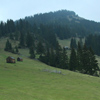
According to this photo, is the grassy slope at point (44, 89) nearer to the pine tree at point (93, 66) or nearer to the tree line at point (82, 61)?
the pine tree at point (93, 66)

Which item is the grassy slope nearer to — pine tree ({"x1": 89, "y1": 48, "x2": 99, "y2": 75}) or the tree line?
pine tree ({"x1": 89, "y1": 48, "x2": 99, "y2": 75})

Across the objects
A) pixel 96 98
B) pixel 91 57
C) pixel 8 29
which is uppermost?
pixel 8 29

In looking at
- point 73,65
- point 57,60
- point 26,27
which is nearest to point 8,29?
point 26,27

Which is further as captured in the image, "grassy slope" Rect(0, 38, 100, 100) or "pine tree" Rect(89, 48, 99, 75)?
"pine tree" Rect(89, 48, 99, 75)

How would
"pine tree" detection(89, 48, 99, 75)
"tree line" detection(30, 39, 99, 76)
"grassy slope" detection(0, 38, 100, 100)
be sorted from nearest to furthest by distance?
1. "grassy slope" detection(0, 38, 100, 100)
2. "pine tree" detection(89, 48, 99, 75)
3. "tree line" detection(30, 39, 99, 76)

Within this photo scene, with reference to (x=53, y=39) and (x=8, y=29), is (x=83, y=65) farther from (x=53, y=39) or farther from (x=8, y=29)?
(x=8, y=29)

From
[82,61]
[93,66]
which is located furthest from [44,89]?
[82,61]

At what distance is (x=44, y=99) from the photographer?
17594 mm

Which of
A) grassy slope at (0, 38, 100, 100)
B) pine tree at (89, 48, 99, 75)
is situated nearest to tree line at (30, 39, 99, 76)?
pine tree at (89, 48, 99, 75)

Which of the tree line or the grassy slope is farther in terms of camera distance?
the tree line

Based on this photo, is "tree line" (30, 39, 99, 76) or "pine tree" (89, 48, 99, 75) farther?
"tree line" (30, 39, 99, 76)

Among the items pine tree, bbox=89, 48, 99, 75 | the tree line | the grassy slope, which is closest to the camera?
the grassy slope

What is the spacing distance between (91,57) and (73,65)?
970cm

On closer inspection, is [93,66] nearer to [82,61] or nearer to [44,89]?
[82,61]
